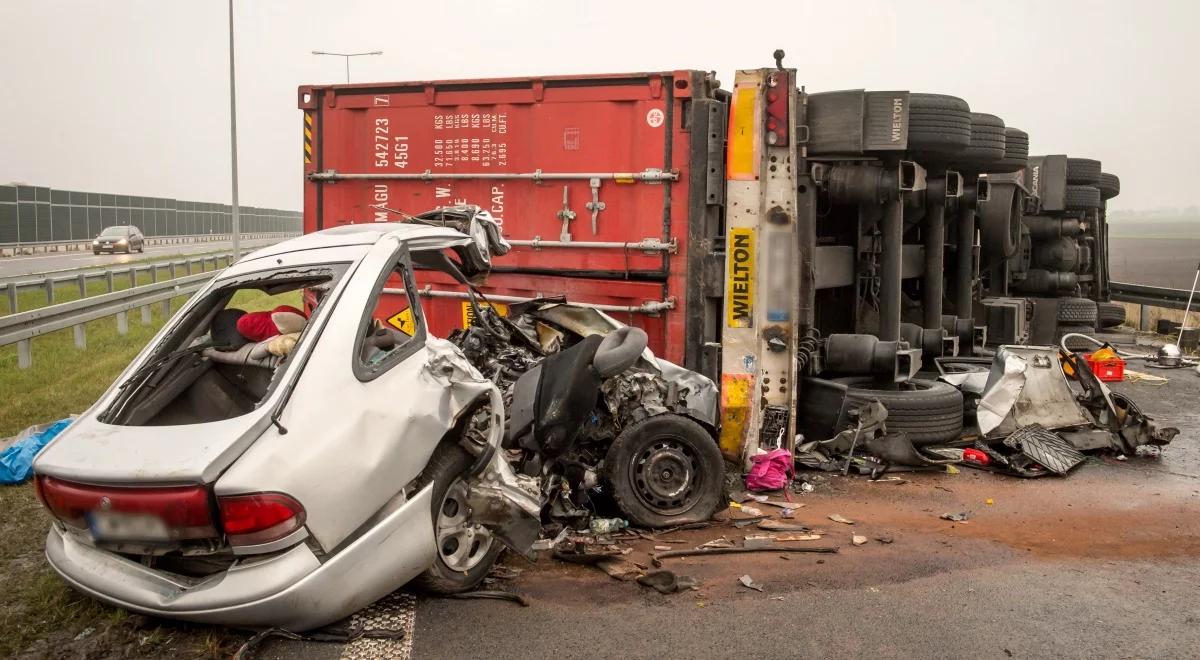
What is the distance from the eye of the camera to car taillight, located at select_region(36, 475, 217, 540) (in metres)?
3.57

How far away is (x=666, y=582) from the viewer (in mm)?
4691

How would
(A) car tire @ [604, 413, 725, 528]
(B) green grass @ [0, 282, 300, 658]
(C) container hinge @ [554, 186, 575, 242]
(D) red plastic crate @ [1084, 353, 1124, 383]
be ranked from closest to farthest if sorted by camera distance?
(B) green grass @ [0, 282, 300, 658] → (A) car tire @ [604, 413, 725, 528] → (C) container hinge @ [554, 186, 575, 242] → (D) red plastic crate @ [1084, 353, 1124, 383]

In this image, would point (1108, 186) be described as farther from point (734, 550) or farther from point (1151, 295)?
point (734, 550)

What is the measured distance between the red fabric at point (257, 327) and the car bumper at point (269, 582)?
1185 millimetres

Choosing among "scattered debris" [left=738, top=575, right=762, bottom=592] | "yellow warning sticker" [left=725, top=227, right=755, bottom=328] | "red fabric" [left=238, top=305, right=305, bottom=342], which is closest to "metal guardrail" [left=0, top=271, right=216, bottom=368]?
"red fabric" [left=238, top=305, right=305, bottom=342]

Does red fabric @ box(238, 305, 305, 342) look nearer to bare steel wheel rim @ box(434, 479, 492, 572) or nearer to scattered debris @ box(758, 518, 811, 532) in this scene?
bare steel wheel rim @ box(434, 479, 492, 572)

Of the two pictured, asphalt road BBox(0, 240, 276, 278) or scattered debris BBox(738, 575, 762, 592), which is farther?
asphalt road BBox(0, 240, 276, 278)

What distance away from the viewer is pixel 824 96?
23.9 feet

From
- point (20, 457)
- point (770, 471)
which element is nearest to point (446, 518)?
point (770, 471)

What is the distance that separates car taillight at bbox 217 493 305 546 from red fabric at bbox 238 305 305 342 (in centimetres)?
140

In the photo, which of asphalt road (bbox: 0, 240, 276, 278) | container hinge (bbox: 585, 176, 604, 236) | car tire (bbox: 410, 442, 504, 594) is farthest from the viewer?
asphalt road (bbox: 0, 240, 276, 278)

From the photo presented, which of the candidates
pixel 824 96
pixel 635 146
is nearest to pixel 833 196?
pixel 824 96

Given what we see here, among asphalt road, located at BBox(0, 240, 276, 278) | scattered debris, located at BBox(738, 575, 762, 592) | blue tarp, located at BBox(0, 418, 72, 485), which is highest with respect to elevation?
asphalt road, located at BBox(0, 240, 276, 278)

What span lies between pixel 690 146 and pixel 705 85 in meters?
0.47
